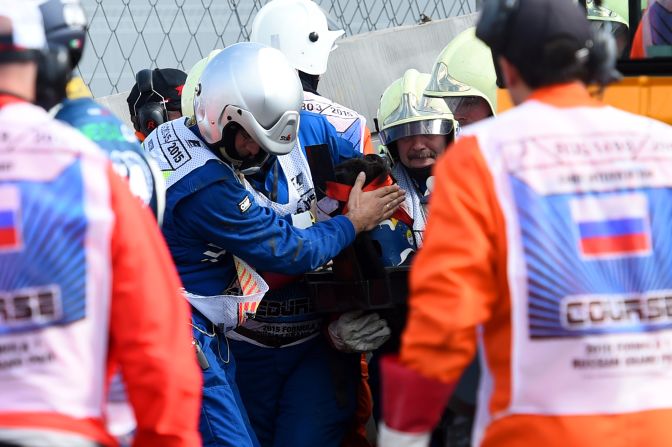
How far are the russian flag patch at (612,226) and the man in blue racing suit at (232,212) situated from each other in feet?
7.69

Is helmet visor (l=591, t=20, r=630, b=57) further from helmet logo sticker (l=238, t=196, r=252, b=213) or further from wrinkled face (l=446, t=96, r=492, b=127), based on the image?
helmet logo sticker (l=238, t=196, r=252, b=213)

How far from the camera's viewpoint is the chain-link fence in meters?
8.03

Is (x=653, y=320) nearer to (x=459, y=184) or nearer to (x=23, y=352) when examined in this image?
(x=459, y=184)

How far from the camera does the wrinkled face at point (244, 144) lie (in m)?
5.10

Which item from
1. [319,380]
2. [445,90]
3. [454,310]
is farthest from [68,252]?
[445,90]

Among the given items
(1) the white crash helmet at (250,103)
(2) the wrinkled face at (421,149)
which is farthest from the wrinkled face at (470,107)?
(1) the white crash helmet at (250,103)

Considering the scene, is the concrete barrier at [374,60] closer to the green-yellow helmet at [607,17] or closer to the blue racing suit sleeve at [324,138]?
the green-yellow helmet at [607,17]

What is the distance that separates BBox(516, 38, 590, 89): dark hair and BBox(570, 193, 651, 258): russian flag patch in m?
0.29

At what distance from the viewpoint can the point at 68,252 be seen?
8.75 ft

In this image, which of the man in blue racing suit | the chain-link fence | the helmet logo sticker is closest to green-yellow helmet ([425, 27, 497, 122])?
the man in blue racing suit

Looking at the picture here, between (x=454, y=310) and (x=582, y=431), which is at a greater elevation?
(x=454, y=310)

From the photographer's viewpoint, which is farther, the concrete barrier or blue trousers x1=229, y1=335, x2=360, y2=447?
the concrete barrier

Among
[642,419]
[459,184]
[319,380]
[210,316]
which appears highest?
[459,184]

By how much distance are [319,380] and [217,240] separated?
0.83 metres
